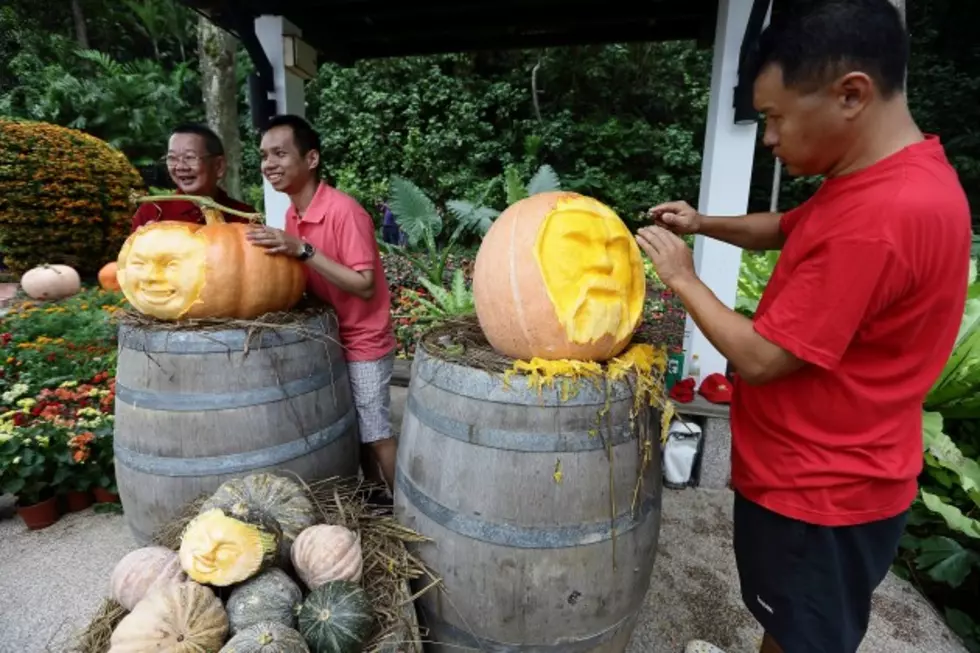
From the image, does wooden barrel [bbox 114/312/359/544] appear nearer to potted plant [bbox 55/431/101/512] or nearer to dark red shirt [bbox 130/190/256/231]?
dark red shirt [bbox 130/190/256/231]

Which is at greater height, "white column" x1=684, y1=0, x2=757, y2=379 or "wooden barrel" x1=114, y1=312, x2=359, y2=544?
"white column" x1=684, y1=0, x2=757, y2=379

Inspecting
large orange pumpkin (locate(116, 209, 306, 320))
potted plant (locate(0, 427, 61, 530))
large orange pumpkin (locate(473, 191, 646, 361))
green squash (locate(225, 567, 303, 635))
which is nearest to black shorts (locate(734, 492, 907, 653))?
large orange pumpkin (locate(473, 191, 646, 361))

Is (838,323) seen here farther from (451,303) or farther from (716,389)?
(451,303)

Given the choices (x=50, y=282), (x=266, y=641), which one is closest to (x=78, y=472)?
(x=266, y=641)

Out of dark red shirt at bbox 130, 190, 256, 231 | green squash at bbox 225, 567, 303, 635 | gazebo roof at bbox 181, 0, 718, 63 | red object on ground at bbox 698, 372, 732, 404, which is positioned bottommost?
green squash at bbox 225, 567, 303, 635

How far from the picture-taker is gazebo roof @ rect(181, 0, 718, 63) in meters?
3.43

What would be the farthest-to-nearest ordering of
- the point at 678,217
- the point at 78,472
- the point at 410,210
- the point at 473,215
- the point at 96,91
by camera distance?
the point at 96,91 < the point at 473,215 < the point at 410,210 < the point at 78,472 < the point at 678,217

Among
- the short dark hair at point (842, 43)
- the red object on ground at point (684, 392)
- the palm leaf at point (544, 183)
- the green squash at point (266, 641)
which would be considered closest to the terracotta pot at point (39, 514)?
the green squash at point (266, 641)

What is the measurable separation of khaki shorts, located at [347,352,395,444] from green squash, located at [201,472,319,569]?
0.60m

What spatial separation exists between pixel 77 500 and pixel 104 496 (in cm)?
15

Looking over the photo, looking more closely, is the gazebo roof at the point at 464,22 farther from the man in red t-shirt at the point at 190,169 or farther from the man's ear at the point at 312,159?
the man's ear at the point at 312,159

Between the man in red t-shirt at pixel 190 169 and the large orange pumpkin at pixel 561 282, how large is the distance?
59.0 inches

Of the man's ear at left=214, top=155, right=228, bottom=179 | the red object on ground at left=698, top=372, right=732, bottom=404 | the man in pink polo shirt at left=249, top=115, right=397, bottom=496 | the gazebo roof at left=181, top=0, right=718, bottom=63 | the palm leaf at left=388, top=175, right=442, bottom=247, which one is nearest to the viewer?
the man in pink polo shirt at left=249, top=115, right=397, bottom=496

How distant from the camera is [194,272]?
1.81 meters
